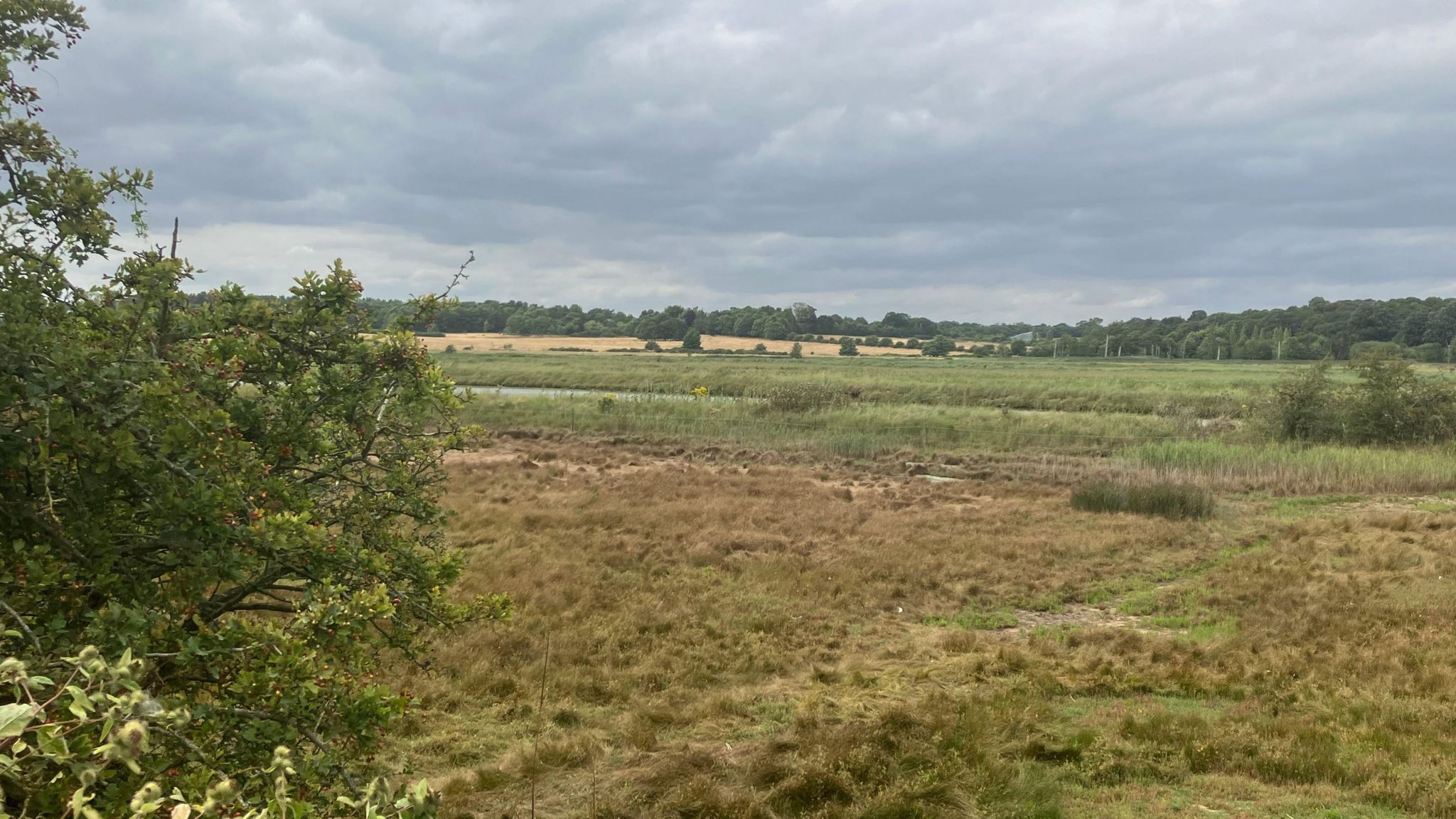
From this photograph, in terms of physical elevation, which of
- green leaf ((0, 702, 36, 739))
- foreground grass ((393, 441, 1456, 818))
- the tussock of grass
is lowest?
foreground grass ((393, 441, 1456, 818))

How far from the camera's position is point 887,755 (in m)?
5.79

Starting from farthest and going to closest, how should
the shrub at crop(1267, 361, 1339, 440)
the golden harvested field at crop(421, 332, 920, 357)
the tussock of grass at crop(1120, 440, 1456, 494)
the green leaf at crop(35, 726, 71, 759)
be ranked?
the golden harvested field at crop(421, 332, 920, 357)
the shrub at crop(1267, 361, 1339, 440)
the tussock of grass at crop(1120, 440, 1456, 494)
the green leaf at crop(35, 726, 71, 759)

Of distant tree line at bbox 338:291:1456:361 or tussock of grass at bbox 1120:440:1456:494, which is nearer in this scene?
tussock of grass at bbox 1120:440:1456:494

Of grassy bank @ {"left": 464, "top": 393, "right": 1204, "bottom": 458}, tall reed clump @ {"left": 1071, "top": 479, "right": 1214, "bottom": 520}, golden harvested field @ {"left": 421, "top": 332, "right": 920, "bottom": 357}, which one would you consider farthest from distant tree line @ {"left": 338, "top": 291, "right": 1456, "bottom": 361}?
tall reed clump @ {"left": 1071, "top": 479, "right": 1214, "bottom": 520}

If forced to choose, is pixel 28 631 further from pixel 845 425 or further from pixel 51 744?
pixel 845 425

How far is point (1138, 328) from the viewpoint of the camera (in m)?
138

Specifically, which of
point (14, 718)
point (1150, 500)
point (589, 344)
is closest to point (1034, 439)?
point (1150, 500)

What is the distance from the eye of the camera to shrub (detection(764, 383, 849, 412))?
126ft

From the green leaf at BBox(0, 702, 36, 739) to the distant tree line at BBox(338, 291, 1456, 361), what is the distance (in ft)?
284

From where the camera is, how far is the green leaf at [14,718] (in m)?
1.15

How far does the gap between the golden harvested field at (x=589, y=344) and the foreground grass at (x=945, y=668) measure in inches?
3239

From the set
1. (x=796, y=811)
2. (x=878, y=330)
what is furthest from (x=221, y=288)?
(x=878, y=330)

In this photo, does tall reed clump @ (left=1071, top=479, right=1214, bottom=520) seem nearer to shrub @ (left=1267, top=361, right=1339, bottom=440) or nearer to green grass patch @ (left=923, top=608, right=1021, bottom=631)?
green grass patch @ (left=923, top=608, right=1021, bottom=631)

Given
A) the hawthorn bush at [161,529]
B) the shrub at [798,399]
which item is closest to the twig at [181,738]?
the hawthorn bush at [161,529]
